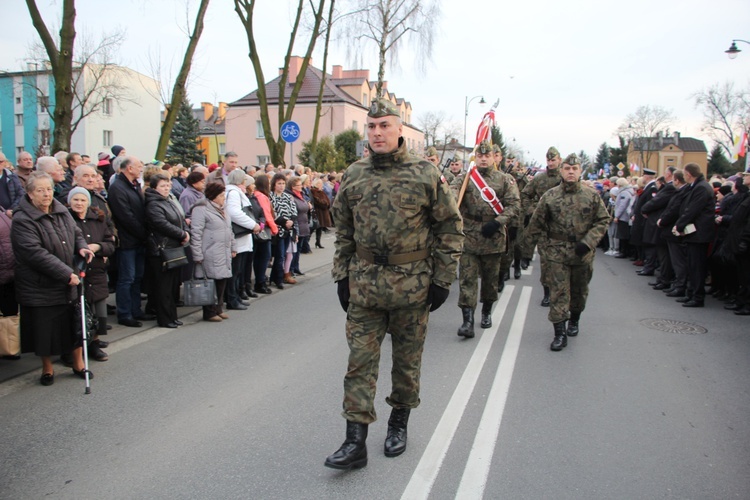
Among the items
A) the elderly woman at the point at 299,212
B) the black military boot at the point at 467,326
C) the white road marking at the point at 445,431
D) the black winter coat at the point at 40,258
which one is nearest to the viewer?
the white road marking at the point at 445,431

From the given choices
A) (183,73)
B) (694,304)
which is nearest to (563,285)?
(694,304)

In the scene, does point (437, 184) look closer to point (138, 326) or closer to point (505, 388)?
point (505, 388)

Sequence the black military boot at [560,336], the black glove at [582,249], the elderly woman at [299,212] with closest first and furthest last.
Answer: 1. the black glove at [582,249]
2. the black military boot at [560,336]
3. the elderly woman at [299,212]

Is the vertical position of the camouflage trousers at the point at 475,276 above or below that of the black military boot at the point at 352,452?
above

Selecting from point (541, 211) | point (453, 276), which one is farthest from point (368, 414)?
point (541, 211)

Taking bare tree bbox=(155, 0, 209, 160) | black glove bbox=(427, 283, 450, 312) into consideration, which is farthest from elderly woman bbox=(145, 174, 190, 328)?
bare tree bbox=(155, 0, 209, 160)

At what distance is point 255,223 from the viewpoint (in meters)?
8.57

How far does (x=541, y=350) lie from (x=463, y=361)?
3.42ft

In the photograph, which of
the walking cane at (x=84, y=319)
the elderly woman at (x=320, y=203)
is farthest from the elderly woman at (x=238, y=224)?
the elderly woman at (x=320, y=203)

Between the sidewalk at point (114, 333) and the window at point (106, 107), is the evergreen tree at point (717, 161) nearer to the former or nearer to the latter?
the window at point (106, 107)

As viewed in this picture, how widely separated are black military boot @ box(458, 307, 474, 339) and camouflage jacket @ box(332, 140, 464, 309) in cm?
311

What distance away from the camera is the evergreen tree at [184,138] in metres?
54.5

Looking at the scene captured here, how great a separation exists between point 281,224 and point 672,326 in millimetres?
6043

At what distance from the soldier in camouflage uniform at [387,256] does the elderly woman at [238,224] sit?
485 cm
